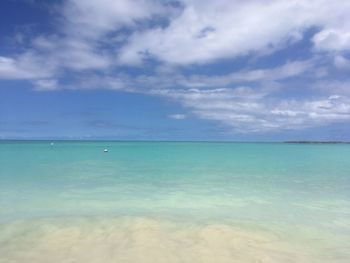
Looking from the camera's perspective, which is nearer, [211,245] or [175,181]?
[211,245]

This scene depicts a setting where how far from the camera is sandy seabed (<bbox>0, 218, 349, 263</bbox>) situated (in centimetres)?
571

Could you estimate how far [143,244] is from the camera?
637 centimetres

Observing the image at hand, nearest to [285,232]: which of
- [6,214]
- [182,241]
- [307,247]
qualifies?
[307,247]

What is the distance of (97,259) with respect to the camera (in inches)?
221

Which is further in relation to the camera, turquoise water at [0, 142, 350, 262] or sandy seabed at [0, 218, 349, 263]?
Answer: turquoise water at [0, 142, 350, 262]

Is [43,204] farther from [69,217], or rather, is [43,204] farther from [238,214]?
[238,214]

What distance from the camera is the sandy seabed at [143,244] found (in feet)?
18.7

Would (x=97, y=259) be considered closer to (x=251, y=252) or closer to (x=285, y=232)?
(x=251, y=252)

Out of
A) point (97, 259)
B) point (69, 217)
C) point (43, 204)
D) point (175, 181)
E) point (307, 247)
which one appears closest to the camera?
point (97, 259)

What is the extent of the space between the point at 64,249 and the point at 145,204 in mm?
4644

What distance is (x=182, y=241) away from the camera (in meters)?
6.63

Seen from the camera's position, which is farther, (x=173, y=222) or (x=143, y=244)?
(x=173, y=222)

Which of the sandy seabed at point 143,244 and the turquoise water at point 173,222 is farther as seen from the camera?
the turquoise water at point 173,222

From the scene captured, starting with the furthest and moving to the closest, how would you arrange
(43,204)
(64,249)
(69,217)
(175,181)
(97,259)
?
(175,181)
(43,204)
(69,217)
(64,249)
(97,259)
